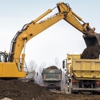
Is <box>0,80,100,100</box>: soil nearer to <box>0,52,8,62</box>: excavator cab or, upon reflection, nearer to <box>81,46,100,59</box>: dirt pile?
<box>0,52,8,62</box>: excavator cab

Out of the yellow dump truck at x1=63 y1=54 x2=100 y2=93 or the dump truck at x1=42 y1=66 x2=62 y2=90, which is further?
the dump truck at x1=42 y1=66 x2=62 y2=90

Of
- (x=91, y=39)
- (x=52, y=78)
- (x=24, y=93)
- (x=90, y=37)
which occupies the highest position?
(x=90, y=37)

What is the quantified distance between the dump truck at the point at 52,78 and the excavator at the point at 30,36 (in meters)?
9.96

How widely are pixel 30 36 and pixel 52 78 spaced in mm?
12200

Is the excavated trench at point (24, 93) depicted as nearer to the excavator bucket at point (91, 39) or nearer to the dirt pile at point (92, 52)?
the dirt pile at point (92, 52)

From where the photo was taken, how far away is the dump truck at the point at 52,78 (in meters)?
32.8

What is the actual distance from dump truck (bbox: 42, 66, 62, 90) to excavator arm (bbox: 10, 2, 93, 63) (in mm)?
10076

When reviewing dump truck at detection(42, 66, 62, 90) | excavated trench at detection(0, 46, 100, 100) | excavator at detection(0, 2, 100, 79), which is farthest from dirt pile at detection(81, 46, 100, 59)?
dump truck at detection(42, 66, 62, 90)

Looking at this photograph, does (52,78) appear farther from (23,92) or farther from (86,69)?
(23,92)

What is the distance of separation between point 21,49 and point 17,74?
2.88 m

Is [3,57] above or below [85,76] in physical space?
above

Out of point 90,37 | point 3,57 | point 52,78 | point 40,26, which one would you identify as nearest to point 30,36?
point 40,26

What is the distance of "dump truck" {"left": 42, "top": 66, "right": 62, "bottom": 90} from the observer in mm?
32844

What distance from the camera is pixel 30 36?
2142cm
